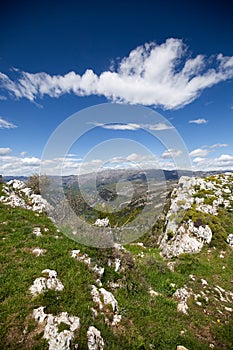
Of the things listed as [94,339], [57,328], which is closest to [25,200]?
[57,328]

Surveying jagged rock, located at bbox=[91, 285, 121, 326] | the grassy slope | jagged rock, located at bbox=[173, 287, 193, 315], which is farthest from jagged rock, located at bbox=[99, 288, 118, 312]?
jagged rock, located at bbox=[173, 287, 193, 315]

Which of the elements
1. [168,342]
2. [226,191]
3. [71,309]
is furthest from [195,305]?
[226,191]

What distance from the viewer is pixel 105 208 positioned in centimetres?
4862

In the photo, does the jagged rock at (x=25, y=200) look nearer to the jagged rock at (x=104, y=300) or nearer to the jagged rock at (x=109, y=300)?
the jagged rock at (x=104, y=300)

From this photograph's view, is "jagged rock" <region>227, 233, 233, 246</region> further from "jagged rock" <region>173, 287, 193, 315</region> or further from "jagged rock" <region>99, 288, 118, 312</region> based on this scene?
"jagged rock" <region>99, 288, 118, 312</region>

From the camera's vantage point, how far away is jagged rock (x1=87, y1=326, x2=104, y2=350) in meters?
7.39

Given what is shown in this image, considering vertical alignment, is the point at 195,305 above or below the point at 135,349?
below

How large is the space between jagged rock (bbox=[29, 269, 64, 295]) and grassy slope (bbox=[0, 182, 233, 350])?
0.28m

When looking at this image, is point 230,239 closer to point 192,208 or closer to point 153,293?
point 192,208

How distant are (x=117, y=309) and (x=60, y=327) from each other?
11.5 feet

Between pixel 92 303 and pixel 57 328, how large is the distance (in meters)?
2.24

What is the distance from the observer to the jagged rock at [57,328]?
22.7ft

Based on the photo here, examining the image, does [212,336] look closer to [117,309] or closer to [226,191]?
[117,309]

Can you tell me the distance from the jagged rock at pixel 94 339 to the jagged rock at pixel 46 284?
8.01ft
